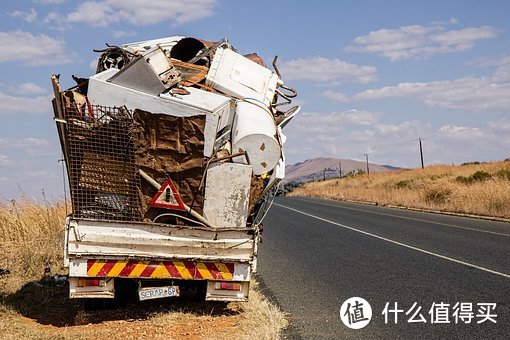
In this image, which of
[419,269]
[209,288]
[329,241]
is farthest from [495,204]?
[209,288]

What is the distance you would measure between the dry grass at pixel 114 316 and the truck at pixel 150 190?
348mm

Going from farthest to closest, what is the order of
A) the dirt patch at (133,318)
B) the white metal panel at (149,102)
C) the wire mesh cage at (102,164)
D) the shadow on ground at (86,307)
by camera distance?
the shadow on ground at (86,307)
the white metal panel at (149,102)
the wire mesh cage at (102,164)
the dirt patch at (133,318)

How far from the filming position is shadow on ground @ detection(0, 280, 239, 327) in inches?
296

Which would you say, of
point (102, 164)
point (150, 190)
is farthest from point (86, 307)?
point (102, 164)

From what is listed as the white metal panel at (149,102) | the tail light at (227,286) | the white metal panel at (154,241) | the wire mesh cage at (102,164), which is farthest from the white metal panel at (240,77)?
the tail light at (227,286)

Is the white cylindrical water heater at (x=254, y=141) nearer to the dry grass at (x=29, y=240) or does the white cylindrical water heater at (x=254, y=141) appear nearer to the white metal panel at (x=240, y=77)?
the white metal panel at (x=240, y=77)

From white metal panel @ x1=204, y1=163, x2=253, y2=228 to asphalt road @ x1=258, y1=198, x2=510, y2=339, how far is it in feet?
4.66

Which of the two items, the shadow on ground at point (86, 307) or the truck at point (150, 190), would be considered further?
the shadow on ground at point (86, 307)

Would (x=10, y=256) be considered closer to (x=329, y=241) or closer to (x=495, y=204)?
(x=329, y=241)

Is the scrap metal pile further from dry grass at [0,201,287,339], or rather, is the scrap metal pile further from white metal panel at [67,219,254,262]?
dry grass at [0,201,287,339]

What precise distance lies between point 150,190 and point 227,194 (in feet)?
2.92

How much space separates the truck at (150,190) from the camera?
7.03 meters

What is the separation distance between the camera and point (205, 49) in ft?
31.4

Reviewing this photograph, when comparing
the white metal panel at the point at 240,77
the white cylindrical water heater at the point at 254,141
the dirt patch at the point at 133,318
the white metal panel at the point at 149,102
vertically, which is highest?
the white metal panel at the point at 240,77
